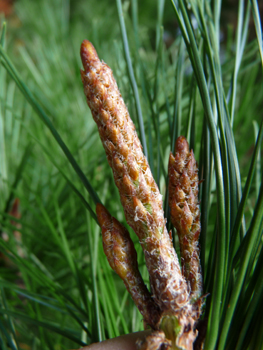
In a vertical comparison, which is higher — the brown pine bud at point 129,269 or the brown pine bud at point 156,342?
the brown pine bud at point 129,269

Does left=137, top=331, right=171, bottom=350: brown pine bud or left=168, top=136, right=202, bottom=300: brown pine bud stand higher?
left=168, top=136, right=202, bottom=300: brown pine bud

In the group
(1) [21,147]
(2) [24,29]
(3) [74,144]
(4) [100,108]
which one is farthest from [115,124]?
(2) [24,29]

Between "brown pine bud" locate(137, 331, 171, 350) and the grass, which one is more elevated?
the grass

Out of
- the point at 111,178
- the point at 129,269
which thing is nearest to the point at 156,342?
the point at 129,269

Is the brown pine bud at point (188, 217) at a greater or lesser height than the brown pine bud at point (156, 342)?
greater

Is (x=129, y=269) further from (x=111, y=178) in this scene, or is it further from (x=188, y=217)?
(x=111, y=178)
